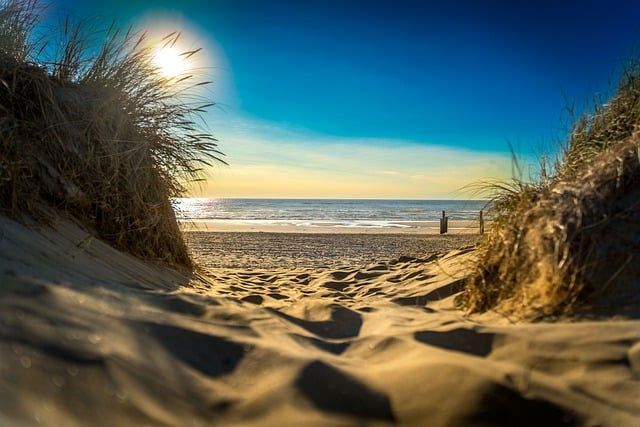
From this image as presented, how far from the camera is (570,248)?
2.03 meters

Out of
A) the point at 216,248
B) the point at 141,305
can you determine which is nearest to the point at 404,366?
the point at 141,305

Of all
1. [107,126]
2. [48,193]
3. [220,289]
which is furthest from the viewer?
[220,289]

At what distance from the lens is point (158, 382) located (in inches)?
54.9

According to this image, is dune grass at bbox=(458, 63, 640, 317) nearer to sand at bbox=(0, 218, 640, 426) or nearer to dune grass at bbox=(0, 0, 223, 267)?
sand at bbox=(0, 218, 640, 426)

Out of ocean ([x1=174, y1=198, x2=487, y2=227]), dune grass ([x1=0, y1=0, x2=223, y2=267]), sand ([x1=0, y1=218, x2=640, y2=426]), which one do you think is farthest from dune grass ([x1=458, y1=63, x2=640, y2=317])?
dune grass ([x1=0, y1=0, x2=223, y2=267])

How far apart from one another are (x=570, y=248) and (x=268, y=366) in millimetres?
A: 1457

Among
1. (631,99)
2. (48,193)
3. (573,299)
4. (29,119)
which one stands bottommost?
(573,299)

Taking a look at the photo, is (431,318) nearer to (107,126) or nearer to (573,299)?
(573,299)

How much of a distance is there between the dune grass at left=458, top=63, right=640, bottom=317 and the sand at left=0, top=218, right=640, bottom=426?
190 millimetres

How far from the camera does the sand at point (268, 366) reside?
4.17 ft

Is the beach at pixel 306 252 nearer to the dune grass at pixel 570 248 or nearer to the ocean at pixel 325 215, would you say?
the ocean at pixel 325 215

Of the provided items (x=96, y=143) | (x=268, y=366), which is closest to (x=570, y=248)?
(x=268, y=366)

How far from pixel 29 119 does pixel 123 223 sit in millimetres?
1039

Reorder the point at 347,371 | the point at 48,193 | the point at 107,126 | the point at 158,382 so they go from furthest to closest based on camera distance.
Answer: the point at 107,126 < the point at 48,193 < the point at 347,371 < the point at 158,382
